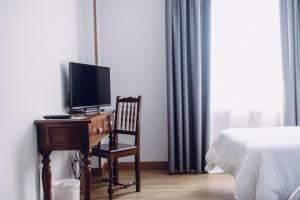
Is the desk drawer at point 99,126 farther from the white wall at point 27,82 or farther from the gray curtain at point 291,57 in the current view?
the gray curtain at point 291,57

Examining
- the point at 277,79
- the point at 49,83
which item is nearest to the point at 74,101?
the point at 49,83

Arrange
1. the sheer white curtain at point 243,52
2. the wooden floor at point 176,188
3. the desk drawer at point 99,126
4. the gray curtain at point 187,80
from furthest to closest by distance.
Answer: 1. the sheer white curtain at point 243,52
2. the gray curtain at point 187,80
3. the wooden floor at point 176,188
4. the desk drawer at point 99,126

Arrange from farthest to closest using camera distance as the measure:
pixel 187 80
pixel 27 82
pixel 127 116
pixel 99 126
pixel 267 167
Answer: pixel 187 80, pixel 127 116, pixel 99 126, pixel 267 167, pixel 27 82

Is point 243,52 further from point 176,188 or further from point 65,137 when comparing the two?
point 65,137

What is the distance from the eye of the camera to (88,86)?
10.5 feet

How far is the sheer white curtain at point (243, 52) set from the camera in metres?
4.20

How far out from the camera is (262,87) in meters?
4.21

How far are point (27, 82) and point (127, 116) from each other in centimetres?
156

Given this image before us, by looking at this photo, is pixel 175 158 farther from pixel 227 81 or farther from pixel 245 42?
pixel 245 42

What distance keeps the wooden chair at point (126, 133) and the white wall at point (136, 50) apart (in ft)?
2.41

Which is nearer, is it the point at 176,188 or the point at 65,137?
the point at 65,137

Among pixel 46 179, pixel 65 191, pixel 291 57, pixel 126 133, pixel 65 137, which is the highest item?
pixel 291 57

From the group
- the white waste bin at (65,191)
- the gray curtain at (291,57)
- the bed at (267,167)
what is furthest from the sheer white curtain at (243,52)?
the white waste bin at (65,191)

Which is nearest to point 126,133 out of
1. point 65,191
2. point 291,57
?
point 65,191
